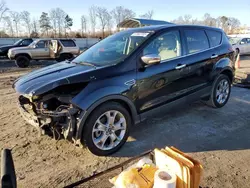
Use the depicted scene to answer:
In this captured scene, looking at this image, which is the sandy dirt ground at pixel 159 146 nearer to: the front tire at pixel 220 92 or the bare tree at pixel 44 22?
the front tire at pixel 220 92

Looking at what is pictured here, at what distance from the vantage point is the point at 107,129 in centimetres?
327

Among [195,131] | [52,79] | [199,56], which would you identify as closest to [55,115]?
[52,79]

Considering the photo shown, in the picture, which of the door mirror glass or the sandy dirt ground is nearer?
the sandy dirt ground

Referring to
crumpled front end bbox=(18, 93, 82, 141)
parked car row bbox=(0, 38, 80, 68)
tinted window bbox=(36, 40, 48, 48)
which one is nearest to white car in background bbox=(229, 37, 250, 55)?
parked car row bbox=(0, 38, 80, 68)

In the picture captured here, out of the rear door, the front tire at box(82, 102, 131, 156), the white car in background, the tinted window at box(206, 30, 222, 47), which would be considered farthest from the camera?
the white car in background

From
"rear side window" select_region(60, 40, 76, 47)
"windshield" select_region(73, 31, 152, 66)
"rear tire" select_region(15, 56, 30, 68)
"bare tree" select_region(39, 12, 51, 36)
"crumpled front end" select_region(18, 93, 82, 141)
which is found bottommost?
"rear tire" select_region(15, 56, 30, 68)

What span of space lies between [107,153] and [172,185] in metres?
1.83

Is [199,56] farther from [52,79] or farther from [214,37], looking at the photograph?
[52,79]

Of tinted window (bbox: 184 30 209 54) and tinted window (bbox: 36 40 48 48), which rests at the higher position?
tinted window (bbox: 184 30 209 54)

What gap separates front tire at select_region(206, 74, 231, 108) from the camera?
4957 millimetres

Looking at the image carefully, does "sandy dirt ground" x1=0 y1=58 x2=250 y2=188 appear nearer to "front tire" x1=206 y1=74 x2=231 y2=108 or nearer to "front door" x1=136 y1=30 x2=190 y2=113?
"front tire" x1=206 y1=74 x2=231 y2=108

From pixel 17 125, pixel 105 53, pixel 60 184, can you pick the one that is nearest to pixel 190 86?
pixel 105 53

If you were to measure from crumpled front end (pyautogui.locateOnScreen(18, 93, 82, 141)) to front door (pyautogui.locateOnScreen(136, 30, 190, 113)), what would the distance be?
1.08m

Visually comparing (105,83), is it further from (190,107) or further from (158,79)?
(190,107)
